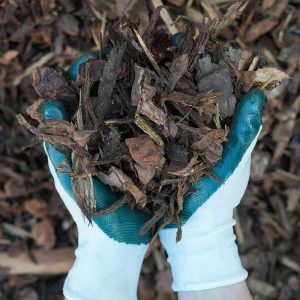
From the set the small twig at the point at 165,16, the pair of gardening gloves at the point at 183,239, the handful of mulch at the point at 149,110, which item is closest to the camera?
the handful of mulch at the point at 149,110

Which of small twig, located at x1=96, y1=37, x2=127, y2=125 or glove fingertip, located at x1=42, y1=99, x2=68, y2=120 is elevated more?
small twig, located at x1=96, y1=37, x2=127, y2=125

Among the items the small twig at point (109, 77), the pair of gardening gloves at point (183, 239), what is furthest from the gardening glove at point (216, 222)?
the small twig at point (109, 77)

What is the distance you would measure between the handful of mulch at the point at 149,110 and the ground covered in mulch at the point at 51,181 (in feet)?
1.57

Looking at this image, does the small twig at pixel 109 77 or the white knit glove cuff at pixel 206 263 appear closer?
the small twig at pixel 109 77

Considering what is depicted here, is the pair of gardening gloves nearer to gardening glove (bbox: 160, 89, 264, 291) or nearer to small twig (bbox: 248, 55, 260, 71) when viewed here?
gardening glove (bbox: 160, 89, 264, 291)

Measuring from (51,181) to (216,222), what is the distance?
0.83 metres

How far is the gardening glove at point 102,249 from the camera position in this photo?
1.61m

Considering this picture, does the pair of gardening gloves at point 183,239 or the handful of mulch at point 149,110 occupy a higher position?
the handful of mulch at point 149,110

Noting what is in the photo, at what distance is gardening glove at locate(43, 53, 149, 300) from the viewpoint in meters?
1.61

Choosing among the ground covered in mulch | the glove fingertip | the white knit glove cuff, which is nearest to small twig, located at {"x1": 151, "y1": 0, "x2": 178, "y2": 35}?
the ground covered in mulch

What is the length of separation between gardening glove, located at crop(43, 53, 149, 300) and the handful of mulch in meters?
0.13

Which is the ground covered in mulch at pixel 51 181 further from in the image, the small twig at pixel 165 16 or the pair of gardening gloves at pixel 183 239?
the pair of gardening gloves at pixel 183 239

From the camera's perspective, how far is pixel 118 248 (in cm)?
167

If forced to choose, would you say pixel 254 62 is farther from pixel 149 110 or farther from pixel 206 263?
pixel 206 263
